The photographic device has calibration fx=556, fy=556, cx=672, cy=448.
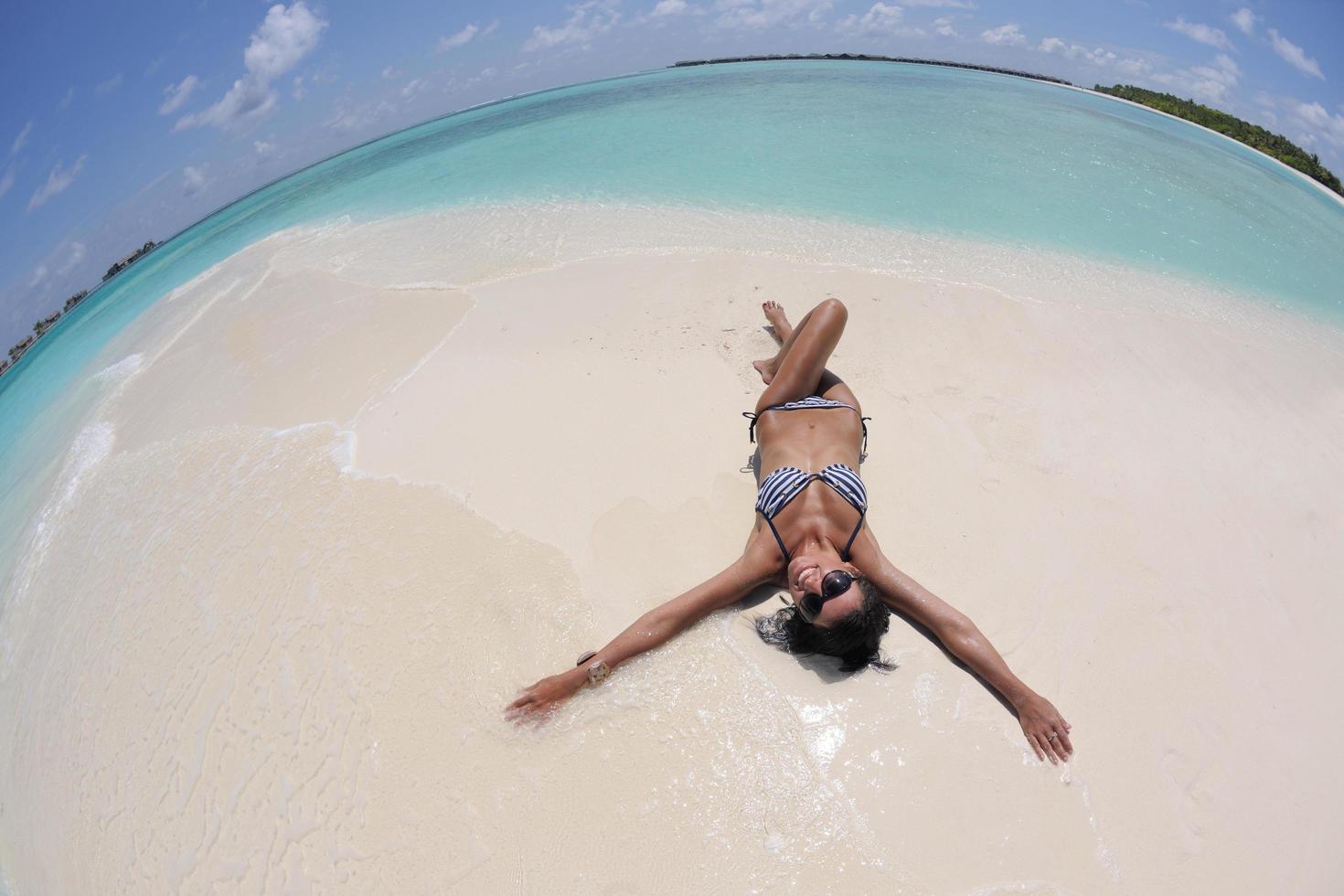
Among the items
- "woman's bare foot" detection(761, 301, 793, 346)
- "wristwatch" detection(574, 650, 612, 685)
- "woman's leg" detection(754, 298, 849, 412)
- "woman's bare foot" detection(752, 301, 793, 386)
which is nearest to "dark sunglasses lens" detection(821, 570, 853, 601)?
"wristwatch" detection(574, 650, 612, 685)

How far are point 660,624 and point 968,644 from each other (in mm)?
1487

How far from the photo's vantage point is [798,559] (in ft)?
8.84

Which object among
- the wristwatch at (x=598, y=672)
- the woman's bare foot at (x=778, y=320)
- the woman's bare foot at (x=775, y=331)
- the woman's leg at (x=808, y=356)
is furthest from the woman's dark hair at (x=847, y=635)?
the woman's bare foot at (x=778, y=320)

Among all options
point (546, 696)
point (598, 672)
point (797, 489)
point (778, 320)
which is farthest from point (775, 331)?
point (546, 696)

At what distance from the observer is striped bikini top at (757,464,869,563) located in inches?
117

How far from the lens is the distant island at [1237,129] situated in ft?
58.4

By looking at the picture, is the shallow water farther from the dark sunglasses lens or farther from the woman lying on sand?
the dark sunglasses lens

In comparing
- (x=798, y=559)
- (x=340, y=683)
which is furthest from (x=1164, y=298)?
(x=340, y=683)

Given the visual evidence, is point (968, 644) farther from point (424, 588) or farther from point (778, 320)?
point (778, 320)

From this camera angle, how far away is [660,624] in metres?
2.76

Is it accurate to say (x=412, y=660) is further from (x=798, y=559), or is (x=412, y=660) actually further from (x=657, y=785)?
(x=798, y=559)

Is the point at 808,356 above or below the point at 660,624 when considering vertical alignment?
above

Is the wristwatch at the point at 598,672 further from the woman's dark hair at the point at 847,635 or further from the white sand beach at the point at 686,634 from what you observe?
the woman's dark hair at the point at 847,635

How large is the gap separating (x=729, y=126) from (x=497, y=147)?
27.8ft
